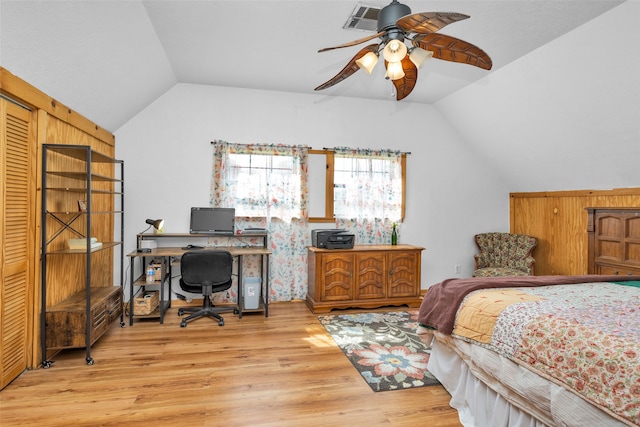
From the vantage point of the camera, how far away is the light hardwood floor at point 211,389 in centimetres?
205

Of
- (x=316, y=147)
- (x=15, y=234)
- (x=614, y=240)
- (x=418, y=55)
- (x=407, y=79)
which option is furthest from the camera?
(x=316, y=147)

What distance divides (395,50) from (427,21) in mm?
247

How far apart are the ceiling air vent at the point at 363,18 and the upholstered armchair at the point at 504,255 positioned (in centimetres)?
331

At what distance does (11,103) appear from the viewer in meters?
2.37

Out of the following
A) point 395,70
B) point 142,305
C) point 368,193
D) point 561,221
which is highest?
point 395,70

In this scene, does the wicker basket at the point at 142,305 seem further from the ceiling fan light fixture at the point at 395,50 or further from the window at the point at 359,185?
the ceiling fan light fixture at the point at 395,50

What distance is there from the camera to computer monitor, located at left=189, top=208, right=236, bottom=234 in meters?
4.17

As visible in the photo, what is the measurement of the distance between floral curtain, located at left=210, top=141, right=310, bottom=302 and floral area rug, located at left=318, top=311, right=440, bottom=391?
878 millimetres

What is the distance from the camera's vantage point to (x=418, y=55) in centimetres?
207

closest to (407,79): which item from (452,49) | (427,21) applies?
(452,49)

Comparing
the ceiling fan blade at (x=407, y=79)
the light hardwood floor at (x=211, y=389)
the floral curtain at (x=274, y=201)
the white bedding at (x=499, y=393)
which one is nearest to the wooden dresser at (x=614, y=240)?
the white bedding at (x=499, y=393)

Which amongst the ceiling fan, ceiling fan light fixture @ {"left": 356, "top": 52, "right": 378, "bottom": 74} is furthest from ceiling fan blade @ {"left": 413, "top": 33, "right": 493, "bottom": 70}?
ceiling fan light fixture @ {"left": 356, "top": 52, "right": 378, "bottom": 74}

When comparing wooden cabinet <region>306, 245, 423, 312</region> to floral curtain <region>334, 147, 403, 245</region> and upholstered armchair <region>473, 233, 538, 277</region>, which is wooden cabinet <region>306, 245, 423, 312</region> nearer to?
floral curtain <region>334, 147, 403, 245</region>

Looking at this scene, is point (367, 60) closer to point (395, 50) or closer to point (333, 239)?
point (395, 50)
